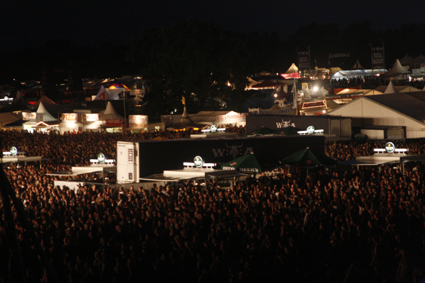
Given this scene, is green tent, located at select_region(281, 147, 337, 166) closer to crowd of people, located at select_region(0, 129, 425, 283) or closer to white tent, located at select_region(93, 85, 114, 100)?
crowd of people, located at select_region(0, 129, 425, 283)

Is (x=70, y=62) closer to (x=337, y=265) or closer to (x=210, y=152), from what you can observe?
(x=210, y=152)

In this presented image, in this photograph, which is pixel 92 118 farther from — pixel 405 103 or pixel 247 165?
pixel 247 165

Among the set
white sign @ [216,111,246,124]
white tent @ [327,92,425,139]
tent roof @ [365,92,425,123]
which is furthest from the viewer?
white sign @ [216,111,246,124]

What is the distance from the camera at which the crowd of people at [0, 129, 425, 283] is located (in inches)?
325

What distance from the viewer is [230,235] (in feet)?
32.0

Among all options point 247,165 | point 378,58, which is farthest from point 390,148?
point 378,58

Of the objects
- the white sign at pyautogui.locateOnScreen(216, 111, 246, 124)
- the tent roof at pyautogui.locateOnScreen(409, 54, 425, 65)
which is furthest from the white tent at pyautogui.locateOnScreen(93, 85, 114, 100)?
the tent roof at pyautogui.locateOnScreen(409, 54, 425, 65)

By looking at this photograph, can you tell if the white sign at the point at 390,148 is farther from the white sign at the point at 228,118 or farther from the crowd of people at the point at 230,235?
the white sign at the point at 228,118

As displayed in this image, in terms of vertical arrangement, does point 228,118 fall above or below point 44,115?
below

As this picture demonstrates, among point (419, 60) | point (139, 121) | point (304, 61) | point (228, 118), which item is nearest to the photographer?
point (139, 121)

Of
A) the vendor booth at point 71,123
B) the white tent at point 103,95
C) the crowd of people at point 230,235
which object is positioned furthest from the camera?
the white tent at point 103,95

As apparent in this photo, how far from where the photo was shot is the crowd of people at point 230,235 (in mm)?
8258

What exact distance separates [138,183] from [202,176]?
2036 millimetres

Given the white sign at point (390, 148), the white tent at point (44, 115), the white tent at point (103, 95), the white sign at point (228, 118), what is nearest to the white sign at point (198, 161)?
the white sign at point (390, 148)
